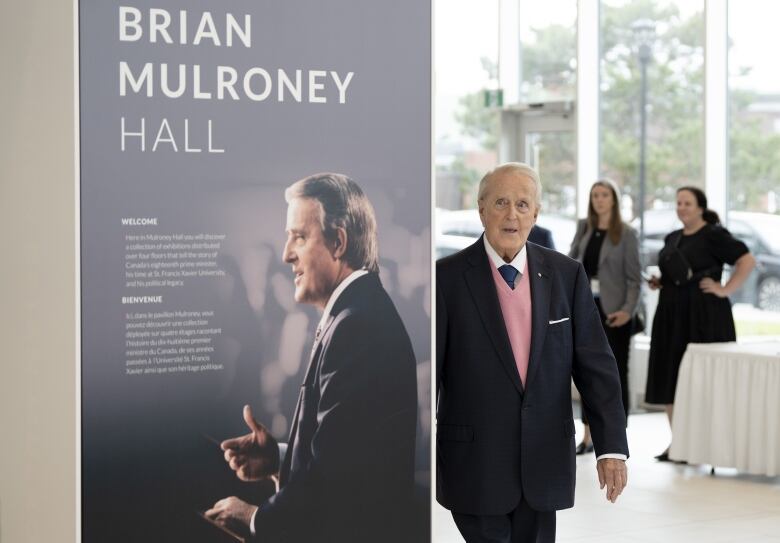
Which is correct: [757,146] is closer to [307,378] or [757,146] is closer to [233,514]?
[307,378]

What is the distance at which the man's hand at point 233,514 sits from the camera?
2.49 meters

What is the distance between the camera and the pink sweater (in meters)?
3.23

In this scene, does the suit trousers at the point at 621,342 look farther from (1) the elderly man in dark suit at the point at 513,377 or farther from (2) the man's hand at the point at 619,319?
(1) the elderly man in dark suit at the point at 513,377

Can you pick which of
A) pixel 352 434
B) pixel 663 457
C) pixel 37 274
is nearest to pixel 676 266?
pixel 663 457

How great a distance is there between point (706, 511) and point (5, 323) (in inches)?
189

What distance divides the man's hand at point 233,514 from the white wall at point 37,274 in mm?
288

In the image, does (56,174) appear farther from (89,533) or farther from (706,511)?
(706,511)

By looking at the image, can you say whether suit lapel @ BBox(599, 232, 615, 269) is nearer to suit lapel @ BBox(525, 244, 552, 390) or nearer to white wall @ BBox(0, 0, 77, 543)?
suit lapel @ BBox(525, 244, 552, 390)

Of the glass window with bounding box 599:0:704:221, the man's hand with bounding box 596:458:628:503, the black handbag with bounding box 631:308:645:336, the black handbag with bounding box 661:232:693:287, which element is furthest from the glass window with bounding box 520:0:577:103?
the man's hand with bounding box 596:458:628:503

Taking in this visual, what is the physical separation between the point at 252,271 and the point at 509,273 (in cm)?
100

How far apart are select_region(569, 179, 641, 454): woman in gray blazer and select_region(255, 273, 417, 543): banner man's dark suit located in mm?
5376

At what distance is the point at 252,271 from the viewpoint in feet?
8.14

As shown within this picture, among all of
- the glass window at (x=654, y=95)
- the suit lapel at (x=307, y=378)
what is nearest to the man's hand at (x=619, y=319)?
the glass window at (x=654, y=95)

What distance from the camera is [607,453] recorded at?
3301 mm
